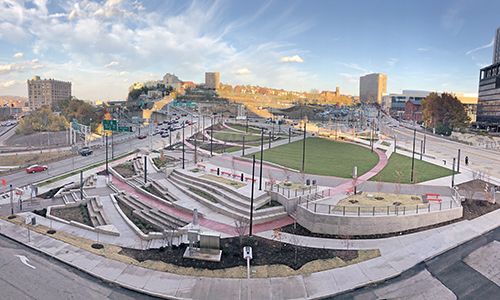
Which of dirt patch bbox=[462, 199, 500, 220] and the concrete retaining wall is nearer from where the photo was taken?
the concrete retaining wall

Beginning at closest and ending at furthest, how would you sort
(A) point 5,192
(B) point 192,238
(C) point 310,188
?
(B) point 192,238 < (C) point 310,188 < (A) point 5,192

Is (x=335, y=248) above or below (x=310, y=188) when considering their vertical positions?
below

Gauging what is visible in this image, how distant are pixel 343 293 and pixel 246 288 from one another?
12.8 ft

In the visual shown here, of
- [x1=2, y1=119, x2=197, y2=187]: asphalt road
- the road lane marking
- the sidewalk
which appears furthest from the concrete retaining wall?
[x1=2, y1=119, x2=197, y2=187]: asphalt road

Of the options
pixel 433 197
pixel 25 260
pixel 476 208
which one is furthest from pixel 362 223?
pixel 25 260

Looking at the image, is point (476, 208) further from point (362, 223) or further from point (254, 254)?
point (254, 254)

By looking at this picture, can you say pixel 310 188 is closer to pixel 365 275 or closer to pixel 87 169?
pixel 365 275

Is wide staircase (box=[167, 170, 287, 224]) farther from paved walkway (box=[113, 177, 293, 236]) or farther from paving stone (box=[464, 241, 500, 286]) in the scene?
paving stone (box=[464, 241, 500, 286])

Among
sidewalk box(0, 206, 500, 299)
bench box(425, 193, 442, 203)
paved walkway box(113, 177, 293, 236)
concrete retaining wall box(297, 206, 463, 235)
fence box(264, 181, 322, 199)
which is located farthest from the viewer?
fence box(264, 181, 322, 199)

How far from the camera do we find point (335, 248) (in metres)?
19.0

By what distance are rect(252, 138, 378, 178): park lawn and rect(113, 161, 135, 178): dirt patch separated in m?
14.7

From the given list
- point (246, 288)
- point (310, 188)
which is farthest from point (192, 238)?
point (310, 188)

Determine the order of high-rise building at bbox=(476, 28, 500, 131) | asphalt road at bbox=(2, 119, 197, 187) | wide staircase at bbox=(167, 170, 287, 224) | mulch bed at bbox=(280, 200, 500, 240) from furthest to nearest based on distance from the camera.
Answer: high-rise building at bbox=(476, 28, 500, 131)
asphalt road at bbox=(2, 119, 197, 187)
wide staircase at bbox=(167, 170, 287, 224)
mulch bed at bbox=(280, 200, 500, 240)

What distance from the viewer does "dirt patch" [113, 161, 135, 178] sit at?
3728 centimetres
